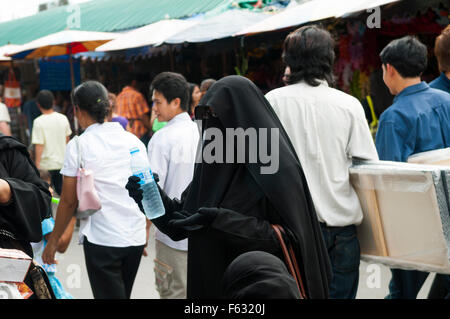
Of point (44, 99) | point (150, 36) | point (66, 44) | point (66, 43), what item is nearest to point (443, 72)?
point (150, 36)

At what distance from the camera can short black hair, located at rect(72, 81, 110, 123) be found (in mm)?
4199

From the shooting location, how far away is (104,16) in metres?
16.5

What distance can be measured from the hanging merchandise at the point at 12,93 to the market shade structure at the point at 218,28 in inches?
319

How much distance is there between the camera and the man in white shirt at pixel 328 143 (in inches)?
128

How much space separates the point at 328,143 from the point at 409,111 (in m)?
0.85

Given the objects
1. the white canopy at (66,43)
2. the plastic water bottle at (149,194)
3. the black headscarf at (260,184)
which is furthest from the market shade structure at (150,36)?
the black headscarf at (260,184)

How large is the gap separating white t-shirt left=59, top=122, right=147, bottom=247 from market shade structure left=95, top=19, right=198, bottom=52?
211 inches

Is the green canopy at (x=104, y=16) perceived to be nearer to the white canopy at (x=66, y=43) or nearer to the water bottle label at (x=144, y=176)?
the white canopy at (x=66, y=43)

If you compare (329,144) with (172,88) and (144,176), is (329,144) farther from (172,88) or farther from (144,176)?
(172,88)

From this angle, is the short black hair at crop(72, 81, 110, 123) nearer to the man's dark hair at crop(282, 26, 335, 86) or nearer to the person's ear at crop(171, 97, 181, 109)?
the person's ear at crop(171, 97, 181, 109)

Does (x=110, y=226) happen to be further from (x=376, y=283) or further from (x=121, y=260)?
(x=376, y=283)

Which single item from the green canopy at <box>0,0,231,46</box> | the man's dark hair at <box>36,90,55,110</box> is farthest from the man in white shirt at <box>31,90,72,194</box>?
the green canopy at <box>0,0,231,46</box>
